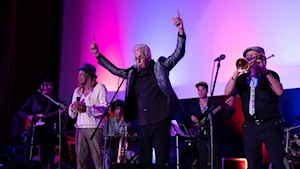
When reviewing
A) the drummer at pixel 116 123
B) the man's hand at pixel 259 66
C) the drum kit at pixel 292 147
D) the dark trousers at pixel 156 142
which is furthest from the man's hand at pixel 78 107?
the drum kit at pixel 292 147

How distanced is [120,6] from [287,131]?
435cm

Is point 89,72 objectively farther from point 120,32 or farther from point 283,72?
point 120,32

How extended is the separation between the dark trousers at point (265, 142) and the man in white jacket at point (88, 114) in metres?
1.75

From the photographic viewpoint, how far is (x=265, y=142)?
4.16 metres

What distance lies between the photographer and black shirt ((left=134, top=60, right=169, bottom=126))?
436 cm

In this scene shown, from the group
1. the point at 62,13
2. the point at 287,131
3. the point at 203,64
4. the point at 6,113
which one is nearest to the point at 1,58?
the point at 6,113

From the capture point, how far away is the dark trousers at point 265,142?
4.08 m

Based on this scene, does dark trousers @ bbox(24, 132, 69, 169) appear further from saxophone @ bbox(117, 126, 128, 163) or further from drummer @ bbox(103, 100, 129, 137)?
drummer @ bbox(103, 100, 129, 137)

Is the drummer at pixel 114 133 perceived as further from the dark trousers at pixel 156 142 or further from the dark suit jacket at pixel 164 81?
the dark trousers at pixel 156 142

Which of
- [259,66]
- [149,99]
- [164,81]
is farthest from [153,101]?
[259,66]

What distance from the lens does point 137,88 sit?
457cm

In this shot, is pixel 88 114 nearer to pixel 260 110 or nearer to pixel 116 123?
pixel 260 110

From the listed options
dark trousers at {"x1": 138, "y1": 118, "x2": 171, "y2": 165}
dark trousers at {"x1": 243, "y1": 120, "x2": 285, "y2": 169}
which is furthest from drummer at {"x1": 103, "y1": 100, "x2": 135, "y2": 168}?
dark trousers at {"x1": 243, "y1": 120, "x2": 285, "y2": 169}

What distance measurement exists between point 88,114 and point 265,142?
2056mm
